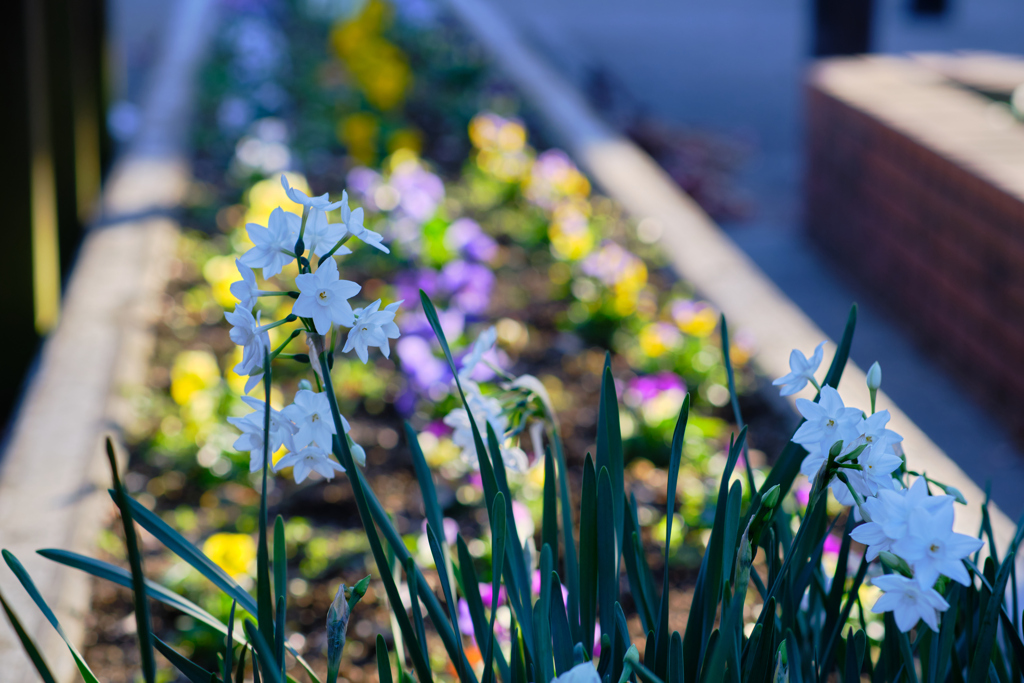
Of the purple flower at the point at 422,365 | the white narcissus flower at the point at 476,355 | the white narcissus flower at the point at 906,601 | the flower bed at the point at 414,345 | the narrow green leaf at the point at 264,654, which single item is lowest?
the flower bed at the point at 414,345

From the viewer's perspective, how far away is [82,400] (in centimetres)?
223

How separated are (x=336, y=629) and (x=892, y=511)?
51cm

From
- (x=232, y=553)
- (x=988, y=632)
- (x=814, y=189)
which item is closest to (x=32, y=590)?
(x=232, y=553)

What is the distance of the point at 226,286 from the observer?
8.61ft

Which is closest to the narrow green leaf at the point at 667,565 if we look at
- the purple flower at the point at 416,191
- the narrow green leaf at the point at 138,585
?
the narrow green leaf at the point at 138,585

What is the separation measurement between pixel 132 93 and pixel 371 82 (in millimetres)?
3092

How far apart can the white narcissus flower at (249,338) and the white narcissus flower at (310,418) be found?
5 cm

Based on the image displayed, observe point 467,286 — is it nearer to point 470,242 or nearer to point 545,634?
point 470,242

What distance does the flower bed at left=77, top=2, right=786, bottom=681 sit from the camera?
1.76m

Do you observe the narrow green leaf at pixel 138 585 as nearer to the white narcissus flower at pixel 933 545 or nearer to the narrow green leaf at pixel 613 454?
the narrow green leaf at pixel 613 454

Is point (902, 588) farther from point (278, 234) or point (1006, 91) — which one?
point (1006, 91)

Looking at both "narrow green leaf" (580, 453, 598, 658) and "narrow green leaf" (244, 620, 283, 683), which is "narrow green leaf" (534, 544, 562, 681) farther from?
"narrow green leaf" (244, 620, 283, 683)

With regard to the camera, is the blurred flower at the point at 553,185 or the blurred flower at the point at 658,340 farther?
the blurred flower at the point at 553,185

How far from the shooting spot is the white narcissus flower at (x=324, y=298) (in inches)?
29.6
